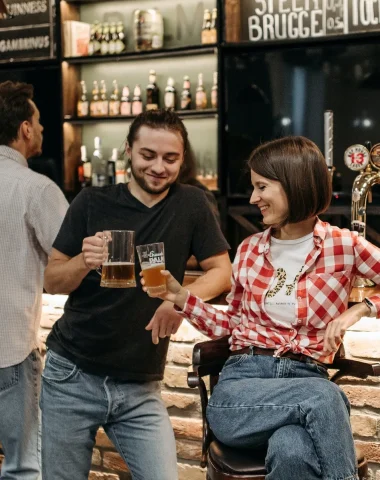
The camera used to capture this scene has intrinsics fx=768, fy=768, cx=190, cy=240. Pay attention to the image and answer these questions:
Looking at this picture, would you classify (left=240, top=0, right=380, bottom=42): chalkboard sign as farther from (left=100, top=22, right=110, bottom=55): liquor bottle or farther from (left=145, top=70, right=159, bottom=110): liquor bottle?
(left=100, top=22, right=110, bottom=55): liquor bottle

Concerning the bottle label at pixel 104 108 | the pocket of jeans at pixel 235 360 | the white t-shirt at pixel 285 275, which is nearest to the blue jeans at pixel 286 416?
the pocket of jeans at pixel 235 360

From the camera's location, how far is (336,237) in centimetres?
202

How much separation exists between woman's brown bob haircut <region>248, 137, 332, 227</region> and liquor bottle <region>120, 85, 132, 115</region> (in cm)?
333

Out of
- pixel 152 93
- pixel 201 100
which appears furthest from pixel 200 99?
pixel 152 93

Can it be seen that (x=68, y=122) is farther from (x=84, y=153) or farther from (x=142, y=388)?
(x=142, y=388)

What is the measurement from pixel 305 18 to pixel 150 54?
A: 1036 mm

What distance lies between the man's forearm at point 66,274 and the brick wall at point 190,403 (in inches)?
30.9

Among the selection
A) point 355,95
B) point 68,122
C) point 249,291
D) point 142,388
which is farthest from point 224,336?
point 68,122

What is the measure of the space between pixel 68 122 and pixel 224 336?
350 cm

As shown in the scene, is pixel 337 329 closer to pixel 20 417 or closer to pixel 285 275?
pixel 285 275

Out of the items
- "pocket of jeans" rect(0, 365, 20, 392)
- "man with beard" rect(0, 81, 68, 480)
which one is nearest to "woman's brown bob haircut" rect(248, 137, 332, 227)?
"man with beard" rect(0, 81, 68, 480)

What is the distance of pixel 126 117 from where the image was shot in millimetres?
5172

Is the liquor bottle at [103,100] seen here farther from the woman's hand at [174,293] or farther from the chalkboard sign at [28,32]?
the woman's hand at [174,293]

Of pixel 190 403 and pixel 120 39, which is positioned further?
pixel 120 39
